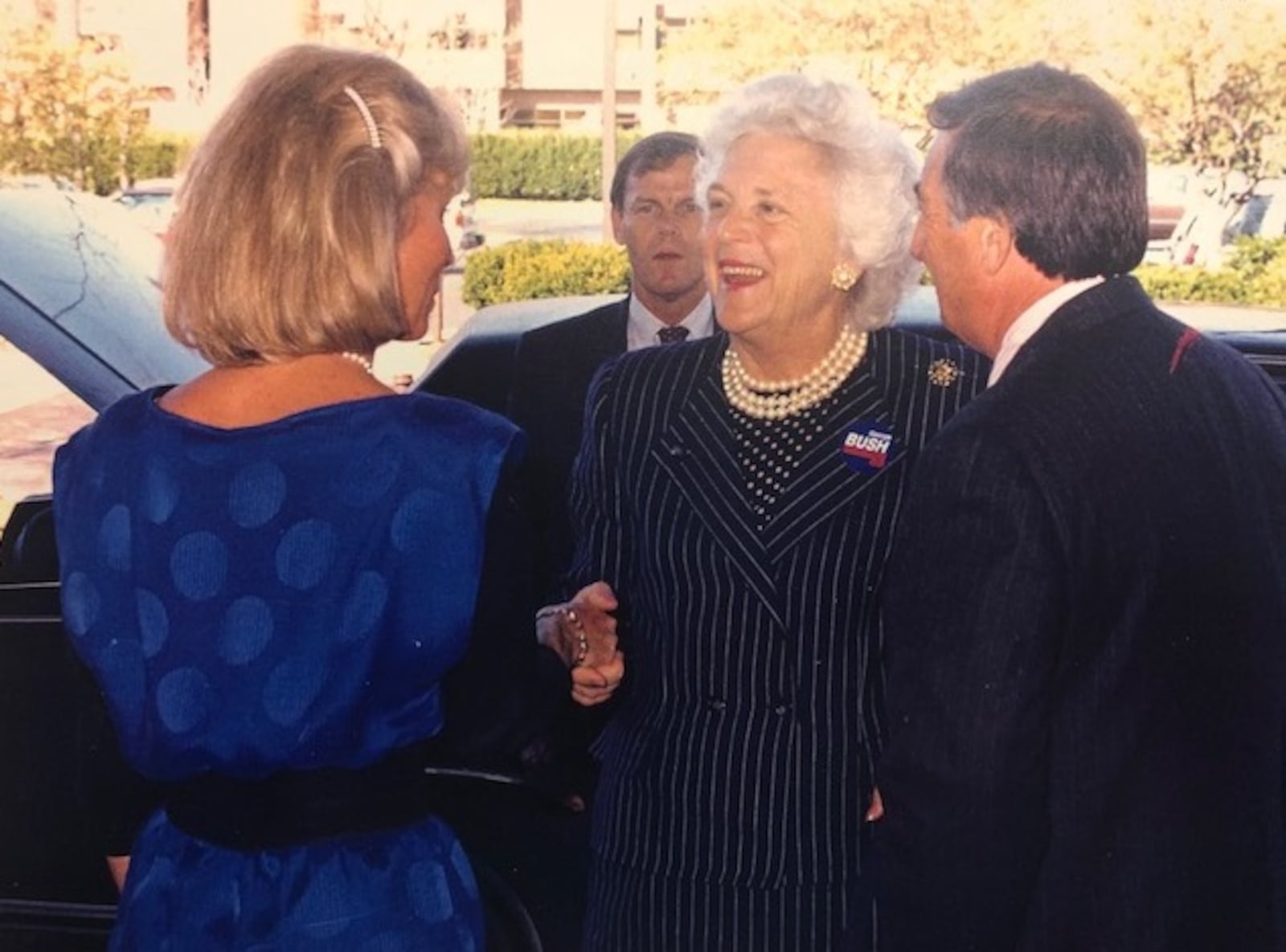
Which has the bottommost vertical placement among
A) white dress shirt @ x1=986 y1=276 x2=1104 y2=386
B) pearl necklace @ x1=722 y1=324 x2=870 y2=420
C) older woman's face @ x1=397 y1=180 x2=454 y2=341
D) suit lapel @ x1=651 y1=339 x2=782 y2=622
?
suit lapel @ x1=651 y1=339 x2=782 y2=622

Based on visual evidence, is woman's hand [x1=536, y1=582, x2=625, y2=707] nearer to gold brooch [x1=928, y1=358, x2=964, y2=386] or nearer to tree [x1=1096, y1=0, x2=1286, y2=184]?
gold brooch [x1=928, y1=358, x2=964, y2=386]

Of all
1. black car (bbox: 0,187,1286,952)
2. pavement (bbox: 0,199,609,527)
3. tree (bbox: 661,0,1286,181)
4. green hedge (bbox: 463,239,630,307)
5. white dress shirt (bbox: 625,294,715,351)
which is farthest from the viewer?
tree (bbox: 661,0,1286,181)

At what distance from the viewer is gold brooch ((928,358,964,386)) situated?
8.02ft

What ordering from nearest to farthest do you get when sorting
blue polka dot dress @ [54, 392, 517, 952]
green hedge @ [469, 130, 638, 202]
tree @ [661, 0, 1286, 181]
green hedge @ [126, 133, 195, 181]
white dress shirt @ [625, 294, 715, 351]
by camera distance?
1. blue polka dot dress @ [54, 392, 517, 952]
2. white dress shirt @ [625, 294, 715, 351]
3. green hedge @ [126, 133, 195, 181]
4. tree @ [661, 0, 1286, 181]
5. green hedge @ [469, 130, 638, 202]

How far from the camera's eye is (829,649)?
2271 mm

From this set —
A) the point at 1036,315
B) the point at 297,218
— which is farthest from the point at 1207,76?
the point at 297,218

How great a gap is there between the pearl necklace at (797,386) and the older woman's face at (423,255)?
2.66ft

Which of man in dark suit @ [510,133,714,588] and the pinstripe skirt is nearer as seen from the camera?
the pinstripe skirt

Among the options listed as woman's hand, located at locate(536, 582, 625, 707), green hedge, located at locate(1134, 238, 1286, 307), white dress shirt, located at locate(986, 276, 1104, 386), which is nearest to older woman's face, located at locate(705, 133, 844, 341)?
woman's hand, located at locate(536, 582, 625, 707)

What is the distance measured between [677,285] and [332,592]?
3.22 meters

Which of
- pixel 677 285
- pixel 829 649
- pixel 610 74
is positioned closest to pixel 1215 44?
pixel 610 74

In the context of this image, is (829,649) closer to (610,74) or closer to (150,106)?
(610,74)

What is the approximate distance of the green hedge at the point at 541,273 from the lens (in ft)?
39.9

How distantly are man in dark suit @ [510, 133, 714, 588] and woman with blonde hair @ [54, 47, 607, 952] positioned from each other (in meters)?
2.04
